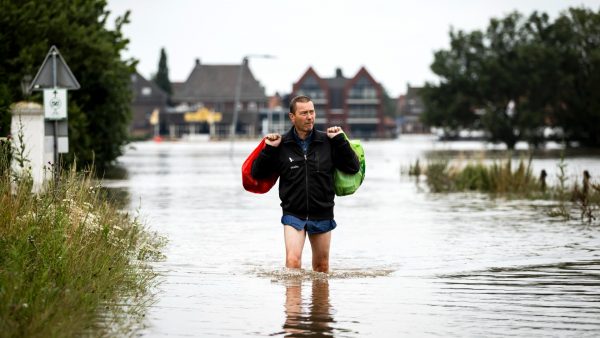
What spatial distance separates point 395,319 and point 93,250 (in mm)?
2898

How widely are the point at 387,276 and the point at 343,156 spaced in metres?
2.37

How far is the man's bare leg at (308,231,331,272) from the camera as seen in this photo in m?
11.2

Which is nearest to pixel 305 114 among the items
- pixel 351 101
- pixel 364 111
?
pixel 351 101

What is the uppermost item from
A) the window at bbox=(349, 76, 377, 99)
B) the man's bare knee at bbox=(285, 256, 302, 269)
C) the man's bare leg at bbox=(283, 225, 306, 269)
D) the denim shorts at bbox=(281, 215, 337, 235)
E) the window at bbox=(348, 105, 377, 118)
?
the window at bbox=(349, 76, 377, 99)

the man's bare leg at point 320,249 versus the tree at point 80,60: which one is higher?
the tree at point 80,60

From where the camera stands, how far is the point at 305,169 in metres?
10.8

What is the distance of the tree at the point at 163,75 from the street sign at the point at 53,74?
17307 centimetres

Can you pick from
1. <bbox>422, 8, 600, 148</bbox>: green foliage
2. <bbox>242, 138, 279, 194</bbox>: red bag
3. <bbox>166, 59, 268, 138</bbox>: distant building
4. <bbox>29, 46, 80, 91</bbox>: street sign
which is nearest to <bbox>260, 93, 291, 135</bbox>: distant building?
<bbox>166, 59, 268, 138</bbox>: distant building

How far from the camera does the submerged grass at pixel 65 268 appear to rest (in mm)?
7840

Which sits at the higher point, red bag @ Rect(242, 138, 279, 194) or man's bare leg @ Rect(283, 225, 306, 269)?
red bag @ Rect(242, 138, 279, 194)

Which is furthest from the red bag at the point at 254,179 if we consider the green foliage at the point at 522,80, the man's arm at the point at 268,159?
the green foliage at the point at 522,80

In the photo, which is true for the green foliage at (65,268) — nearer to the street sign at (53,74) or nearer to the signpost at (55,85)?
the signpost at (55,85)

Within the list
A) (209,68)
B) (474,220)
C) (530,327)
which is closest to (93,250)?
(530,327)

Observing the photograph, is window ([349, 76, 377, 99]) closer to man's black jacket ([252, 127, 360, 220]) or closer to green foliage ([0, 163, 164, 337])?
green foliage ([0, 163, 164, 337])
